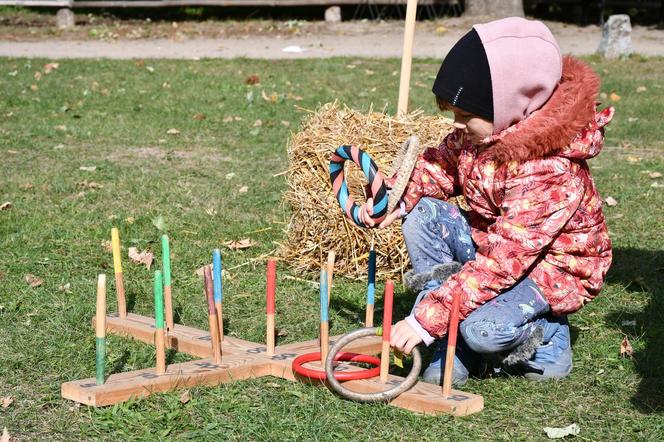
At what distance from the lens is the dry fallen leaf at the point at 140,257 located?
524cm

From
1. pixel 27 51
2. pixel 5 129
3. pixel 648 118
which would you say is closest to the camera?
pixel 5 129

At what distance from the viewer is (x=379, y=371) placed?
11.9 feet

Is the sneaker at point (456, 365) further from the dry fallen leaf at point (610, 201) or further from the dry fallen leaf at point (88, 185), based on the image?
the dry fallen leaf at point (88, 185)

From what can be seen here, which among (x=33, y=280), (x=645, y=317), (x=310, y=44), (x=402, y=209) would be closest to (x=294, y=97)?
(x=310, y=44)

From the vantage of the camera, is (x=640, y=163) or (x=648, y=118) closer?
(x=640, y=163)

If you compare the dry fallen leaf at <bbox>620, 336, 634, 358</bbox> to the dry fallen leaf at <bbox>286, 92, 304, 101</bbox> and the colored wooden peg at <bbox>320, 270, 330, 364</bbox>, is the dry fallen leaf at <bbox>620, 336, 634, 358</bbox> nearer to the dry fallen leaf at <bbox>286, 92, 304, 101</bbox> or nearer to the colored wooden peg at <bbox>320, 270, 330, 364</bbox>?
the colored wooden peg at <bbox>320, 270, 330, 364</bbox>

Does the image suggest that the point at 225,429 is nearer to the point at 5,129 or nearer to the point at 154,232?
the point at 154,232

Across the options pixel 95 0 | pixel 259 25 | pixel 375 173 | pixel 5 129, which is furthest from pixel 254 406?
pixel 95 0

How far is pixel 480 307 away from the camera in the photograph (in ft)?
11.6

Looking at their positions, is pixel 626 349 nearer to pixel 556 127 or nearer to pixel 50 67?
pixel 556 127

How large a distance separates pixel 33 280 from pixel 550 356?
8.74 feet

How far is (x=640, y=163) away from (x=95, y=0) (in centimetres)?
1221

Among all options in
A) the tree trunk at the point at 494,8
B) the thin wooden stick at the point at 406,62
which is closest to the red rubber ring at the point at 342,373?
the thin wooden stick at the point at 406,62

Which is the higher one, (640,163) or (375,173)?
(375,173)
